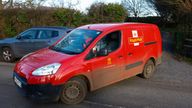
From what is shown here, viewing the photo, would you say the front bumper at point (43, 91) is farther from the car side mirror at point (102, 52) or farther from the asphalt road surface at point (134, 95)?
the car side mirror at point (102, 52)

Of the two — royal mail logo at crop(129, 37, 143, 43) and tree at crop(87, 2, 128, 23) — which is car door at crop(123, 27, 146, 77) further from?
tree at crop(87, 2, 128, 23)

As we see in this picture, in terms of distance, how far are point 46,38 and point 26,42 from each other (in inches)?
36.3

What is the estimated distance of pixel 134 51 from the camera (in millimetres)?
7398

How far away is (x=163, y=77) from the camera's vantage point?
8.80 m

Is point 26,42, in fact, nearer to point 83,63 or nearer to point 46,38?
point 46,38

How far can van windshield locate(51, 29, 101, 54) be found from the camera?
636 centimetres

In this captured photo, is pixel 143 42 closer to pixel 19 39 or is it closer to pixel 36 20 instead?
pixel 19 39

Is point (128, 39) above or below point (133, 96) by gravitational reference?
above

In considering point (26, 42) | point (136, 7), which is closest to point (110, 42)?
point (26, 42)

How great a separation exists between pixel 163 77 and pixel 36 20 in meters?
10.9

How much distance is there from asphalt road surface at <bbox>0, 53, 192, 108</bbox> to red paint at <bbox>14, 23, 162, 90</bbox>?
375 millimetres

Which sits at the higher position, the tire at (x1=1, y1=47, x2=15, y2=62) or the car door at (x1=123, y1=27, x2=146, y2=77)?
the car door at (x1=123, y1=27, x2=146, y2=77)

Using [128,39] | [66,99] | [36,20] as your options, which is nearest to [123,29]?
[128,39]

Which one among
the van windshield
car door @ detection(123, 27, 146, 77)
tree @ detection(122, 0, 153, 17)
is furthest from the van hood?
tree @ detection(122, 0, 153, 17)
